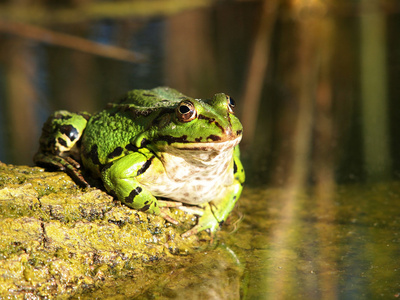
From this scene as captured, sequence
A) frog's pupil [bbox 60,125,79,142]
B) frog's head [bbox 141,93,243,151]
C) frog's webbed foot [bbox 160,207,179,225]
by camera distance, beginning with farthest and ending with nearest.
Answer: frog's pupil [bbox 60,125,79,142] → frog's webbed foot [bbox 160,207,179,225] → frog's head [bbox 141,93,243,151]

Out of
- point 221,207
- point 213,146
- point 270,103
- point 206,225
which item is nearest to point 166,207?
point 206,225

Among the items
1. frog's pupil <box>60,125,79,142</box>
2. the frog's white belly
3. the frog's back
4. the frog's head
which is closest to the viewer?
the frog's head

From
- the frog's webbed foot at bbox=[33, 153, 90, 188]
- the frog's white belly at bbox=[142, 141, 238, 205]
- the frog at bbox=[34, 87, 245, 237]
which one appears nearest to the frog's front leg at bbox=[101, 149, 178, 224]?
the frog at bbox=[34, 87, 245, 237]

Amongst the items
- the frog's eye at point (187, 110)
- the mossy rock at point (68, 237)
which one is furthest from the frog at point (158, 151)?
the mossy rock at point (68, 237)

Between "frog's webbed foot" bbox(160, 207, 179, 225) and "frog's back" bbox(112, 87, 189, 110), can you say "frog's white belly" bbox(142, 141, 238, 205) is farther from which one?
"frog's back" bbox(112, 87, 189, 110)

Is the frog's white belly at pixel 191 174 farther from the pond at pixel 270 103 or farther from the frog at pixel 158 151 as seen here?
the pond at pixel 270 103

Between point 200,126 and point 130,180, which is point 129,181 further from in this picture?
point 200,126

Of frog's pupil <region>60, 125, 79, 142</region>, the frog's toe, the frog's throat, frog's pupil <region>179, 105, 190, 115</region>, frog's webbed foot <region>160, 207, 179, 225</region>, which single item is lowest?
the frog's toe

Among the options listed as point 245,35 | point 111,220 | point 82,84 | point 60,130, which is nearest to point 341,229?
point 111,220

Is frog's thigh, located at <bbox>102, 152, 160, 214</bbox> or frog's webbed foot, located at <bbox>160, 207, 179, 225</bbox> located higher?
frog's thigh, located at <bbox>102, 152, 160, 214</bbox>
